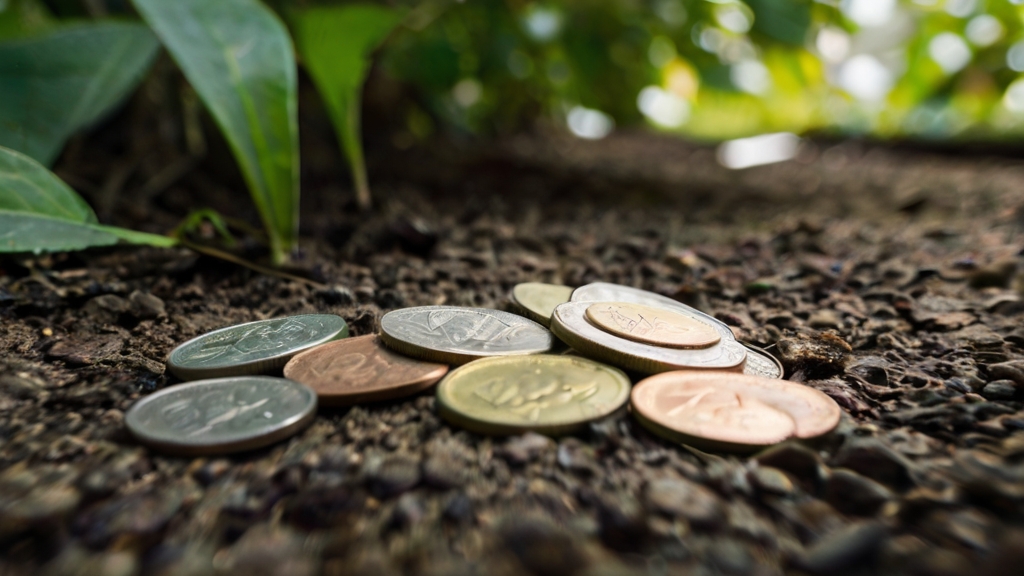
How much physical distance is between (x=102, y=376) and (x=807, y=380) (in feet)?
3.30

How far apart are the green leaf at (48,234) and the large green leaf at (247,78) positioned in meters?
0.27

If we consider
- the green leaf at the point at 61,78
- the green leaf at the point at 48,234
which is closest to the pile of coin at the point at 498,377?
the green leaf at the point at 48,234

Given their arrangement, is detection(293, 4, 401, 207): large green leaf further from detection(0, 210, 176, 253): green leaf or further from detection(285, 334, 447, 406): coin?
detection(285, 334, 447, 406): coin

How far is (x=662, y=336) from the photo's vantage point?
883 mm

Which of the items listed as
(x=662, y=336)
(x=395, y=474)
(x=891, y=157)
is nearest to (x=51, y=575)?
(x=395, y=474)

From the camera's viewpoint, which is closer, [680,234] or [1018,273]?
[1018,273]

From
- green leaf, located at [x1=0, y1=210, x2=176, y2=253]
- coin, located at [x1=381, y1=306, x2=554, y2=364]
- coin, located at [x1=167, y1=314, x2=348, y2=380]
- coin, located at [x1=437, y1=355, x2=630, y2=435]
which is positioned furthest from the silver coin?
green leaf, located at [x1=0, y1=210, x2=176, y2=253]

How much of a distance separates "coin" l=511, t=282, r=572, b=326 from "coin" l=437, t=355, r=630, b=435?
178 millimetres

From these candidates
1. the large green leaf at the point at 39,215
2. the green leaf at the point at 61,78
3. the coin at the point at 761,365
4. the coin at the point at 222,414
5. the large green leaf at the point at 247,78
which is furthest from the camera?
the green leaf at the point at 61,78

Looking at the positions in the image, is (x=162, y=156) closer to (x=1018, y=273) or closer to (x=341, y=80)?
(x=341, y=80)

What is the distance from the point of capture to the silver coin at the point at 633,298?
3.31 feet

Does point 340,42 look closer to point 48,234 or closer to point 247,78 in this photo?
point 247,78

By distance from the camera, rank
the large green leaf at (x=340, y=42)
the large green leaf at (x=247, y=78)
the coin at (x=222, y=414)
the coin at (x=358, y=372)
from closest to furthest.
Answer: the coin at (x=222, y=414), the coin at (x=358, y=372), the large green leaf at (x=247, y=78), the large green leaf at (x=340, y=42)

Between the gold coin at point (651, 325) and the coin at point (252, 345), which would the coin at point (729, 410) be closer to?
the gold coin at point (651, 325)
